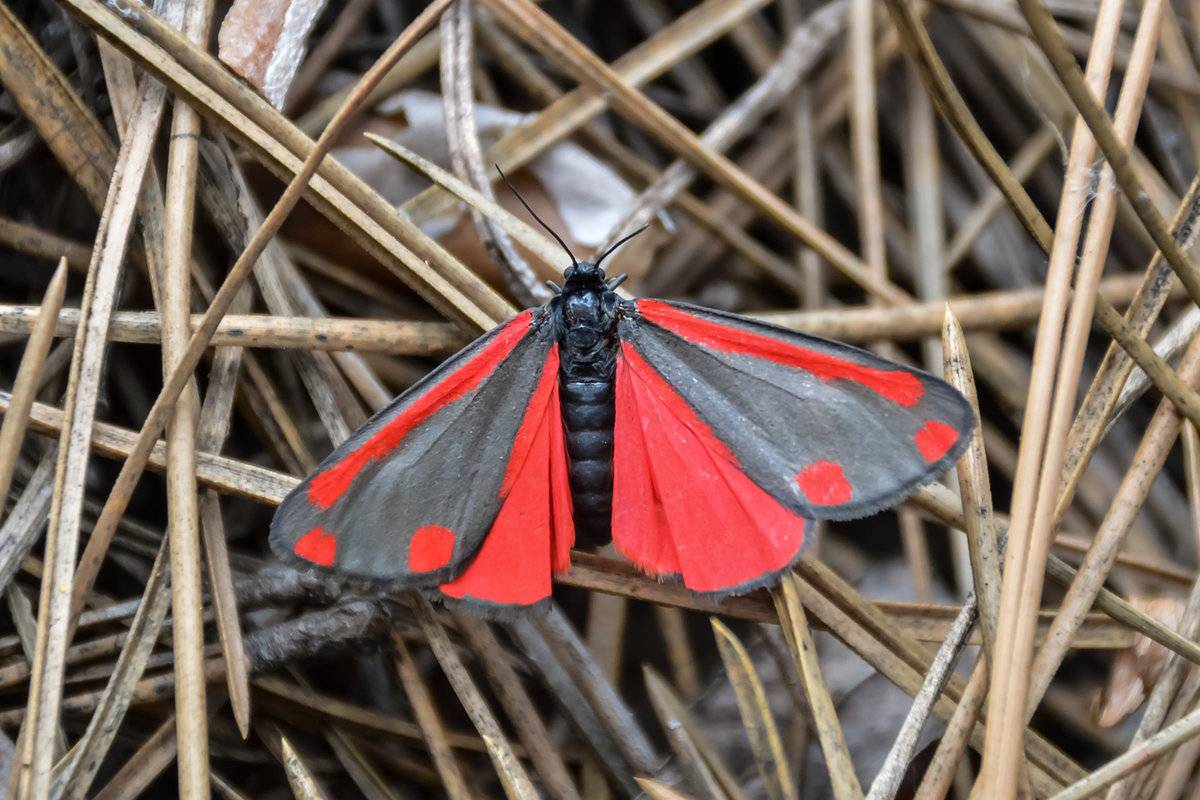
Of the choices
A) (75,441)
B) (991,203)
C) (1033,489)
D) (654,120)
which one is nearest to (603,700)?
(1033,489)

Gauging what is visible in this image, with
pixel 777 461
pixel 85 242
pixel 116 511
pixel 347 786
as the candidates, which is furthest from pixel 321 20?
pixel 347 786

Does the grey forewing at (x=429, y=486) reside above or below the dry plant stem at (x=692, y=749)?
above

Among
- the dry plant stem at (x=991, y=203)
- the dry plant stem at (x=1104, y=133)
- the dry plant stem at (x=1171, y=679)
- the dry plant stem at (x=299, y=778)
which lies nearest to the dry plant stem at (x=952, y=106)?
the dry plant stem at (x=1104, y=133)

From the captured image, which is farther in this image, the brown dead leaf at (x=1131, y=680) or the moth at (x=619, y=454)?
the brown dead leaf at (x=1131, y=680)

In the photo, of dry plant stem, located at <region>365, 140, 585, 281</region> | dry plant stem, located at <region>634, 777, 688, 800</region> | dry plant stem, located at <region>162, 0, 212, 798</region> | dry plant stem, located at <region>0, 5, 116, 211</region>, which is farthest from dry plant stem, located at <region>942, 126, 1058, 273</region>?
dry plant stem, located at <region>0, 5, 116, 211</region>

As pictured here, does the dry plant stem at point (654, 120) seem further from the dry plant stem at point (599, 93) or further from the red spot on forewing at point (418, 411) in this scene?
the red spot on forewing at point (418, 411)

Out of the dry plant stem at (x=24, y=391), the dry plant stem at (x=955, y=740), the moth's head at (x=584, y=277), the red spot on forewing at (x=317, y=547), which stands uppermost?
the moth's head at (x=584, y=277)

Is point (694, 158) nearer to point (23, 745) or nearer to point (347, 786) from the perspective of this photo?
point (347, 786)

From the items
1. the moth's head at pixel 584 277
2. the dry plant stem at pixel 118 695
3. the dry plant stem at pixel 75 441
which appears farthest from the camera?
the moth's head at pixel 584 277
